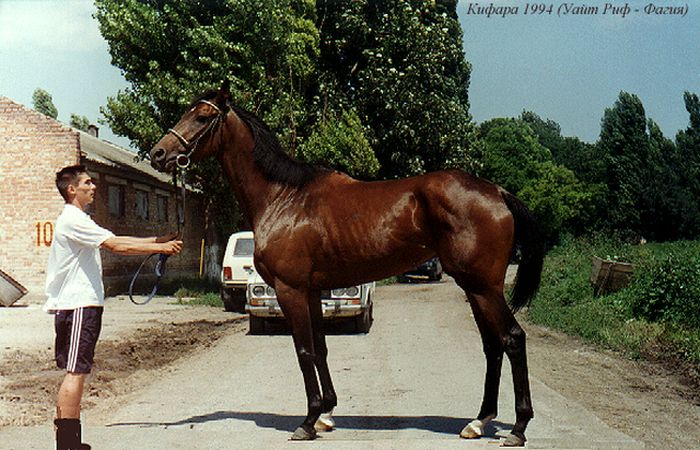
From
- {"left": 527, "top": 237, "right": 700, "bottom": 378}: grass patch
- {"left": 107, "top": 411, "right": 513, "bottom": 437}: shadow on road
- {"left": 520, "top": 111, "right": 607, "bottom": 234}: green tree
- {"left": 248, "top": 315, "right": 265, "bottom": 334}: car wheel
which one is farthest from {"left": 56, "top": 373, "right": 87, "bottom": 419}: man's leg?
{"left": 520, "top": 111, "right": 607, "bottom": 234}: green tree

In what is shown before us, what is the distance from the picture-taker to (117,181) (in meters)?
28.7

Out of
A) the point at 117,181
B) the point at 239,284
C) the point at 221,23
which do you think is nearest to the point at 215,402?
the point at 239,284

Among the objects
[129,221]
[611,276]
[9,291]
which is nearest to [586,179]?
[129,221]

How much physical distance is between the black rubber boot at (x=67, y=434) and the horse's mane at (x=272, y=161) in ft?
8.82

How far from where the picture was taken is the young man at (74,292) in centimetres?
562

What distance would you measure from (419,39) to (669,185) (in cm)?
3525

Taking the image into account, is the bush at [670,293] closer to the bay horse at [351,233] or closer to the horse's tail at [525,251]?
the horse's tail at [525,251]

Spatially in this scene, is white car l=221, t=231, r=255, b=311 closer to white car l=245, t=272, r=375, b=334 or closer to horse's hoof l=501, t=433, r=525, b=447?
white car l=245, t=272, r=375, b=334

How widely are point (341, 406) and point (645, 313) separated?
361 inches

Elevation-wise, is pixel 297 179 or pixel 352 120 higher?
pixel 352 120

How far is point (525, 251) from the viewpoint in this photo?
21.5ft

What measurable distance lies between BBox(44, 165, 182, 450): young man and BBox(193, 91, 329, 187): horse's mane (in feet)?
5.14

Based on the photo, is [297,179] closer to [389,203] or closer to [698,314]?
[389,203]

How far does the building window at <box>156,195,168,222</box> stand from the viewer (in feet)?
115
